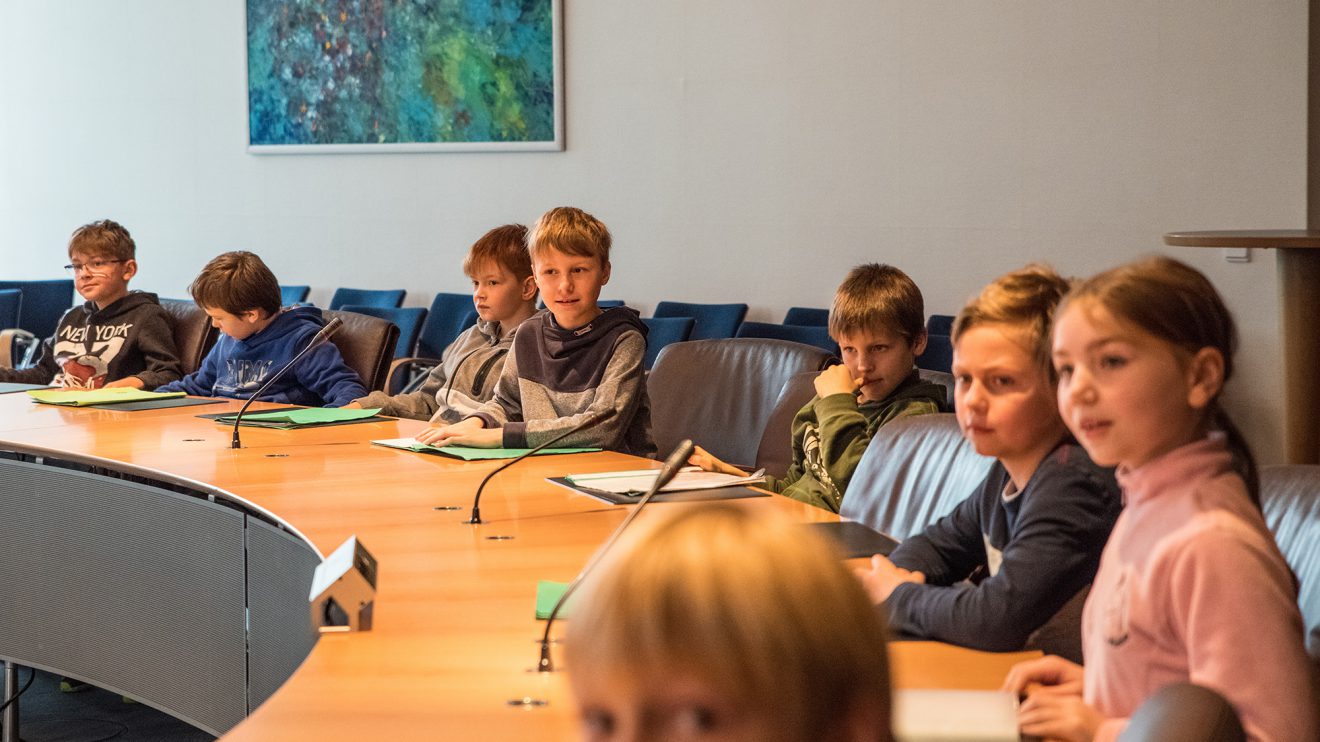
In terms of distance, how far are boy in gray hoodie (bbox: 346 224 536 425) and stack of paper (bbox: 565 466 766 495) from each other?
34.4 inches

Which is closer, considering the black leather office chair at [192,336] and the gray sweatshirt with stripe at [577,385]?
the gray sweatshirt with stripe at [577,385]

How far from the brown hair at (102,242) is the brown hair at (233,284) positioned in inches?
29.6

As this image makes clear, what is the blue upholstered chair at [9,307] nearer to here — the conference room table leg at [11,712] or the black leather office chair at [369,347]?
the black leather office chair at [369,347]

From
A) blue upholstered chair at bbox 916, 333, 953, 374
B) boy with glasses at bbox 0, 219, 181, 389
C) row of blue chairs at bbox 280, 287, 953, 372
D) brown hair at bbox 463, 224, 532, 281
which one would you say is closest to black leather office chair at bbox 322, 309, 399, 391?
brown hair at bbox 463, 224, 532, 281

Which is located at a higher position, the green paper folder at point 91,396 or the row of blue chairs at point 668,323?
the row of blue chairs at point 668,323

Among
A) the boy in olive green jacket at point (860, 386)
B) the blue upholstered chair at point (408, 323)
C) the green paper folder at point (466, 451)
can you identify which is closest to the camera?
the boy in olive green jacket at point (860, 386)

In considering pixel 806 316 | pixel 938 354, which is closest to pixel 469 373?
pixel 938 354

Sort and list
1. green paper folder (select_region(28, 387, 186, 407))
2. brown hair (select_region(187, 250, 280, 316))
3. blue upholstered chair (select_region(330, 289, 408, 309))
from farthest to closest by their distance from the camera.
A: 1. blue upholstered chair (select_region(330, 289, 408, 309))
2. brown hair (select_region(187, 250, 280, 316))
3. green paper folder (select_region(28, 387, 186, 407))

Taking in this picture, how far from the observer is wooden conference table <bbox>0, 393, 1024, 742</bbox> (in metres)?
1.46

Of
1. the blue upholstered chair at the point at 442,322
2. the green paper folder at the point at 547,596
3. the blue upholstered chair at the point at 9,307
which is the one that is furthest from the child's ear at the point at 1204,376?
the blue upholstered chair at the point at 9,307

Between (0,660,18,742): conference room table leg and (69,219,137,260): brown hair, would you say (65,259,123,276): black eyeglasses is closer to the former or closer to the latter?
(69,219,137,260): brown hair

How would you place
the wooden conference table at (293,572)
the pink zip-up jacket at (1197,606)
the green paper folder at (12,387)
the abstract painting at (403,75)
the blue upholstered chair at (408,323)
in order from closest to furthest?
the pink zip-up jacket at (1197,606)
the wooden conference table at (293,572)
the green paper folder at (12,387)
the blue upholstered chair at (408,323)
the abstract painting at (403,75)

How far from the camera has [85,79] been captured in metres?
8.93

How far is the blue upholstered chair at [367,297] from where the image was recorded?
727cm
